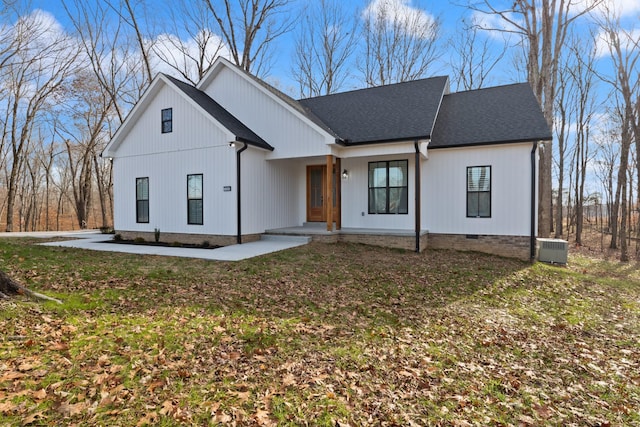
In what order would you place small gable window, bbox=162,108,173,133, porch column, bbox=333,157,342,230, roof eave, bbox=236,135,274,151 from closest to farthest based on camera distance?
roof eave, bbox=236,135,274,151
small gable window, bbox=162,108,173,133
porch column, bbox=333,157,342,230

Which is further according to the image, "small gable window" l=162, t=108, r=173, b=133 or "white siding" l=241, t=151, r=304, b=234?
"small gable window" l=162, t=108, r=173, b=133

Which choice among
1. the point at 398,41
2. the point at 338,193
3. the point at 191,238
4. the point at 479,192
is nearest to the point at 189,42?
the point at 398,41

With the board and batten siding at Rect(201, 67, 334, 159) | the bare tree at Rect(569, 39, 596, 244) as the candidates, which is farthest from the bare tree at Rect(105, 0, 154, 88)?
the bare tree at Rect(569, 39, 596, 244)

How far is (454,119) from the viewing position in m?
11.8

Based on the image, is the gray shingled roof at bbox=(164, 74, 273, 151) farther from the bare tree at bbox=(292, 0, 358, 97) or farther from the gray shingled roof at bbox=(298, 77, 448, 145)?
the bare tree at bbox=(292, 0, 358, 97)

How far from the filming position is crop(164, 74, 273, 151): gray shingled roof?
1038cm

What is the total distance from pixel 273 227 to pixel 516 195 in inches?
300

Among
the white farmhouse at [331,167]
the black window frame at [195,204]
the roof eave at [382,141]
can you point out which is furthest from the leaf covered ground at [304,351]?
the roof eave at [382,141]

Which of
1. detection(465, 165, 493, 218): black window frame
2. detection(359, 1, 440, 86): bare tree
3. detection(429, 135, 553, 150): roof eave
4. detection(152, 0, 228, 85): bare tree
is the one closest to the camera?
detection(429, 135, 553, 150): roof eave

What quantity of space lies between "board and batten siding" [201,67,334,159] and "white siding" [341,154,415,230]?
6.11 feet

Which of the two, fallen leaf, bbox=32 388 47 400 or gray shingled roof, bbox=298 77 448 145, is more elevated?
gray shingled roof, bbox=298 77 448 145

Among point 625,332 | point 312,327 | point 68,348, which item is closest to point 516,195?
point 625,332

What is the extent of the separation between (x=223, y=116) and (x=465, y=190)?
8181 mm

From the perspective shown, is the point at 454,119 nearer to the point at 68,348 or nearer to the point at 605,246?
the point at 68,348
